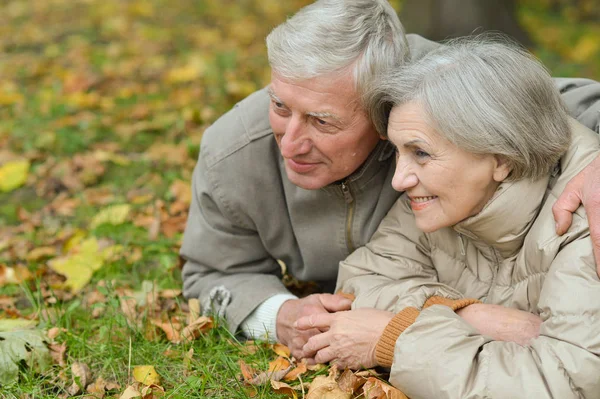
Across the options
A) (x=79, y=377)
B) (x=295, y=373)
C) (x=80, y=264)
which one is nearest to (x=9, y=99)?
(x=80, y=264)

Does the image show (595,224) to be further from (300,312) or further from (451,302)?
(300,312)

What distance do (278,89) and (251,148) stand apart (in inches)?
18.6

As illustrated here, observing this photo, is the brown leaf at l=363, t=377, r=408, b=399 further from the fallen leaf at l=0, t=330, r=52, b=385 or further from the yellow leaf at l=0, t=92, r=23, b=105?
the yellow leaf at l=0, t=92, r=23, b=105

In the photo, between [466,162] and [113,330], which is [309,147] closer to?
[466,162]

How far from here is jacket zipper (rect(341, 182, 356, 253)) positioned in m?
3.15

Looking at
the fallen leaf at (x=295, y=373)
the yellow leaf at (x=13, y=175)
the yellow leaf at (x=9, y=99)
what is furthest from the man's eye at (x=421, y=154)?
the yellow leaf at (x=9, y=99)

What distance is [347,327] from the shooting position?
2805 mm

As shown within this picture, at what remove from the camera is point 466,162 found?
2.54 metres

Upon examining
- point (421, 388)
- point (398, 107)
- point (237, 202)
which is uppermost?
point (398, 107)

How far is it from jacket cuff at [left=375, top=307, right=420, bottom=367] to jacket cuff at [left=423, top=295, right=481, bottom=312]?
11cm

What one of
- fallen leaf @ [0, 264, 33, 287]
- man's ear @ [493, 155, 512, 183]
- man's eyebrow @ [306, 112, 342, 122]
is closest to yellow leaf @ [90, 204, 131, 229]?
fallen leaf @ [0, 264, 33, 287]

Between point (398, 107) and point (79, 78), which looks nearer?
point (398, 107)

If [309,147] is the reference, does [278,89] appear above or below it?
above

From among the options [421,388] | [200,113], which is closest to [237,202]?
[421,388]
